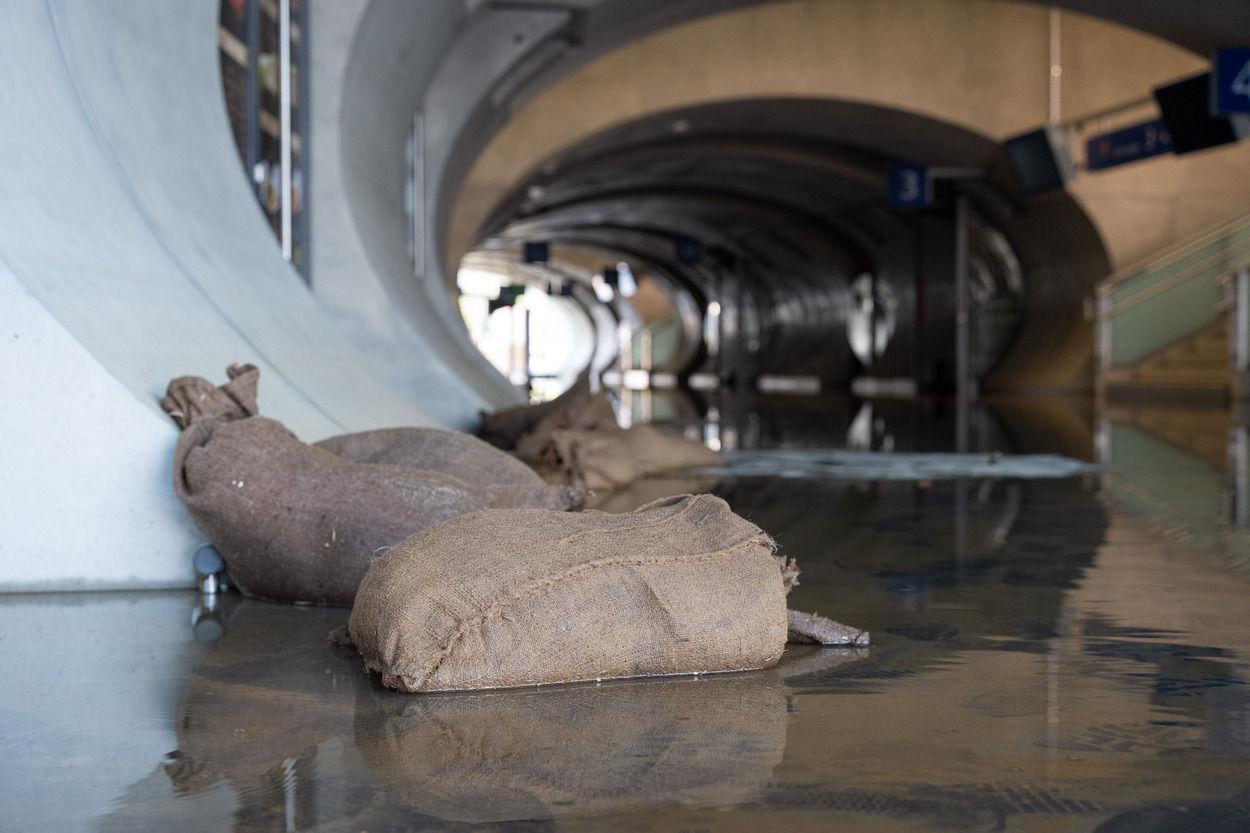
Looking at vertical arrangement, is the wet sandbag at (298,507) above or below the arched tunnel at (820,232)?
below

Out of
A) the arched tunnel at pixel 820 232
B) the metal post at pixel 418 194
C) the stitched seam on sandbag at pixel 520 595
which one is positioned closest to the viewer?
the stitched seam on sandbag at pixel 520 595

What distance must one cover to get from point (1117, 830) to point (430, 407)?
22.7 feet

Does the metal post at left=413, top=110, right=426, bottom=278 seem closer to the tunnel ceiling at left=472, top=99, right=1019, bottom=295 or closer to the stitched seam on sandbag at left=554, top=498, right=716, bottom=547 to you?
the tunnel ceiling at left=472, top=99, right=1019, bottom=295

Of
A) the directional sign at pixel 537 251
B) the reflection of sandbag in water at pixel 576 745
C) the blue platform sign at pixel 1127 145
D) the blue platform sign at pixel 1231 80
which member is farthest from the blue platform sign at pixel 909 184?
the reflection of sandbag in water at pixel 576 745

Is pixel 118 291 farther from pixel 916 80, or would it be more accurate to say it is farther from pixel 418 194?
pixel 916 80

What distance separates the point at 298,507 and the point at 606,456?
3402 millimetres

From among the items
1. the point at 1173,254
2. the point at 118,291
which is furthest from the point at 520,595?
the point at 1173,254

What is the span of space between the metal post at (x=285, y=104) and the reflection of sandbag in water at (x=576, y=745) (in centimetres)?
571

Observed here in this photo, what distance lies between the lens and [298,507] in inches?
138

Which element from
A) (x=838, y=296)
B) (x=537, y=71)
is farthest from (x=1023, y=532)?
(x=838, y=296)

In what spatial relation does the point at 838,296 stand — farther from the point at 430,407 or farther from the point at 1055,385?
the point at 430,407

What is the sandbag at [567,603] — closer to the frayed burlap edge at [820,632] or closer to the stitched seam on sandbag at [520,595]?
the stitched seam on sandbag at [520,595]

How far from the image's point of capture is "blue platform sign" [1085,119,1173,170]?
1723cm

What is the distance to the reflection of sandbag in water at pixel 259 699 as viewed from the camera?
2.11 meters
